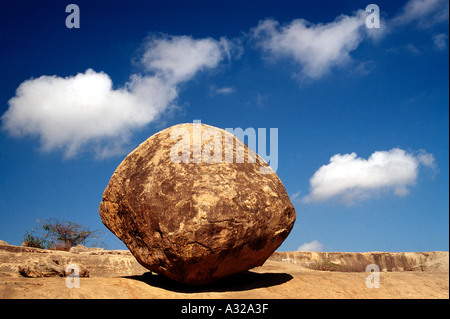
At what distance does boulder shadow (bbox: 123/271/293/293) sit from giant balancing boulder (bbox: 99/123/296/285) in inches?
10.1

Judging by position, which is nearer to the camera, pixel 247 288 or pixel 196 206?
pixel 196 206

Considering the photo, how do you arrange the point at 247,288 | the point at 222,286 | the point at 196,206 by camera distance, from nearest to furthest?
the point at 196,206
the point at 247,288
the point at 222,286

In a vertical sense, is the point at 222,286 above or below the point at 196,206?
below

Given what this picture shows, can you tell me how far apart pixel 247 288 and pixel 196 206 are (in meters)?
1.84

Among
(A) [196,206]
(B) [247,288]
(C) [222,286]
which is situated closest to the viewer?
(A) [196,206]

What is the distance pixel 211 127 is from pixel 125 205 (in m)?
2.13

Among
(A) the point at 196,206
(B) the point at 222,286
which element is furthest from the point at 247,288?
(A) the point at 196,206

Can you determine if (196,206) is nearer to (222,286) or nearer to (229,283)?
(222,286)

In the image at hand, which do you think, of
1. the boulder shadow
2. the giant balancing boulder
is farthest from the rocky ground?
the giant balancing boulder

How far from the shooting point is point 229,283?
6.68 meters

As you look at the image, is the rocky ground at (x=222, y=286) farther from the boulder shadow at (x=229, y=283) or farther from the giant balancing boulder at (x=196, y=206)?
the giant balancing boulder at (x=196, y=206)

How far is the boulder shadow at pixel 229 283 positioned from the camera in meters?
6.28

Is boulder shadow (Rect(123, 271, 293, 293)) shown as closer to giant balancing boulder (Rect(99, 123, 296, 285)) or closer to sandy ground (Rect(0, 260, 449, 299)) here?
sandy ground (Rect(0, 260, 449, 299))
